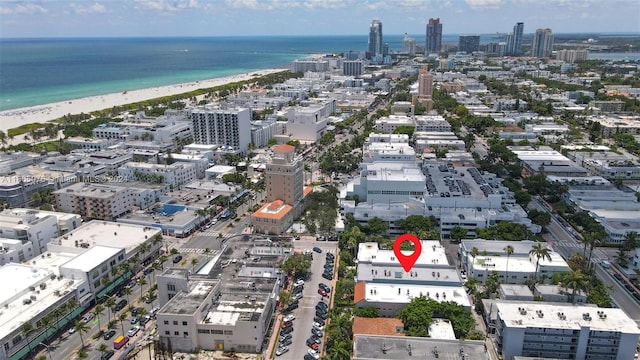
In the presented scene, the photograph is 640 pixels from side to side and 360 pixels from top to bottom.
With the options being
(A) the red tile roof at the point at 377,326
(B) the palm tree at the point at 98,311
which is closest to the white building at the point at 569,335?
(A) the red tile roof at the point at 377,326

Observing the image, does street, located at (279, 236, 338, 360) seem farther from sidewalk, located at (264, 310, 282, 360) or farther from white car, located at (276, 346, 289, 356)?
sidewalk, located at (264, 310, 282, 360)

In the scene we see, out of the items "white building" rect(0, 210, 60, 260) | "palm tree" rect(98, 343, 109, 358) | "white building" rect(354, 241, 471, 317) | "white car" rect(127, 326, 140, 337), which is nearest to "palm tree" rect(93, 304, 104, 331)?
"white car" rect(127, 326, 140, 337)

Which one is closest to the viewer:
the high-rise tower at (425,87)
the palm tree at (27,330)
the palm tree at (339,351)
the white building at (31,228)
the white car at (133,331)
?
the palm tree at (339,351)

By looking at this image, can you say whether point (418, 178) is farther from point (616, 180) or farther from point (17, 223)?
point (17, 223)

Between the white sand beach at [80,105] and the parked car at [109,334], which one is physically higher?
the white sand beach at [80,105]

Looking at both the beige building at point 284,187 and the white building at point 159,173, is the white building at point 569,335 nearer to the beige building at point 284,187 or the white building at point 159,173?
the beige building at point 284,187

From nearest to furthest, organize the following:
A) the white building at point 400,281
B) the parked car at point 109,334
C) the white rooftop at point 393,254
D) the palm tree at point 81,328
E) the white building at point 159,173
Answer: the palm tree at point 81,328
the parked car at point 109,334
the white building at point 400,281
the white rooftop at point 393,254
the white building at point 159,173

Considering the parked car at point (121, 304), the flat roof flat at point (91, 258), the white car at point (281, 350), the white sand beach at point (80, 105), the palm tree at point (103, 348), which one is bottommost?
the white car at point (281, 350)
